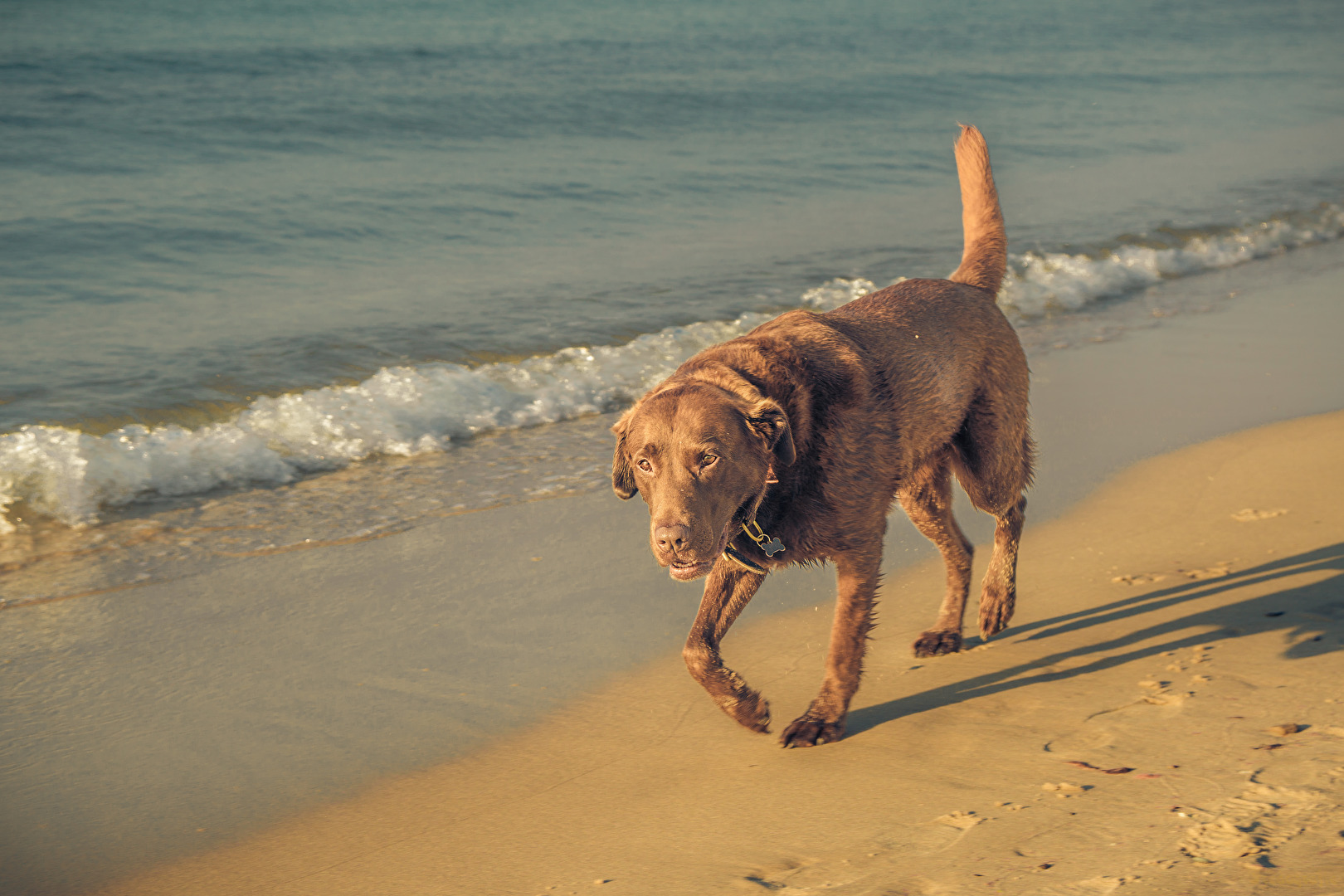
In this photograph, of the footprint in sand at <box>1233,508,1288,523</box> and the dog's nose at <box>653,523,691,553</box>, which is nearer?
the dog's nose at <box>653,523,691,553</box>

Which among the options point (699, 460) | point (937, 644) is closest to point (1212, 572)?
A: point (937, 644)

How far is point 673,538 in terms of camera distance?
3322 millimetres

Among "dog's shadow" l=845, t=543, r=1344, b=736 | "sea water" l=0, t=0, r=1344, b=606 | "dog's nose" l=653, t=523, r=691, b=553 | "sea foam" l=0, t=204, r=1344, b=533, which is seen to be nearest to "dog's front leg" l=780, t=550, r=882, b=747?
"dog's shadow" l=845, t=543, r=1344, b=736

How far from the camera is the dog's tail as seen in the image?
5.04 m

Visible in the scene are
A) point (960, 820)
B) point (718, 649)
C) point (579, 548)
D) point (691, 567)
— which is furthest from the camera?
point (579, 548)

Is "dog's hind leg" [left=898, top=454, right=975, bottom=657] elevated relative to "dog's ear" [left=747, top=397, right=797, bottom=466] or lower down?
lower down

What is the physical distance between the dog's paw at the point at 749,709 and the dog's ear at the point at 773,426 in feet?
2.86

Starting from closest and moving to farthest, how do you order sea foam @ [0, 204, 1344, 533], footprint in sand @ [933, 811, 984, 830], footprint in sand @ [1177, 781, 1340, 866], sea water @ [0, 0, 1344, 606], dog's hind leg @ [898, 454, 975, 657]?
footprint in sand @ [1177, 781, 1340, 866], footprint in sand @ [933, 811, 984, 830], dog's hind leg @ [898, 454, 975, 657], sea foam @ [0, 204, 1344, 533], sea water @ [0, 0, 1344, 606]

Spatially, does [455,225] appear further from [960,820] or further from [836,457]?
[960,820]

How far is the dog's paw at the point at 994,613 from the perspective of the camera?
4676 millimetres

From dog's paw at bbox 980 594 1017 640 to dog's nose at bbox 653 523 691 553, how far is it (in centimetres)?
185

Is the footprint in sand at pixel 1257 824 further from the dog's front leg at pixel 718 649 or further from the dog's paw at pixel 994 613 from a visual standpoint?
the dog's paw at pixel 994 613

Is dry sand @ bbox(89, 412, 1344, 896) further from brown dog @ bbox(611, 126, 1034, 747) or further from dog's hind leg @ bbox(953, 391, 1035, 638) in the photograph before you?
brown dog @ bbox(611, 126, 1034, 747)

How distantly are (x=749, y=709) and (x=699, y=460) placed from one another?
0.97 meters
